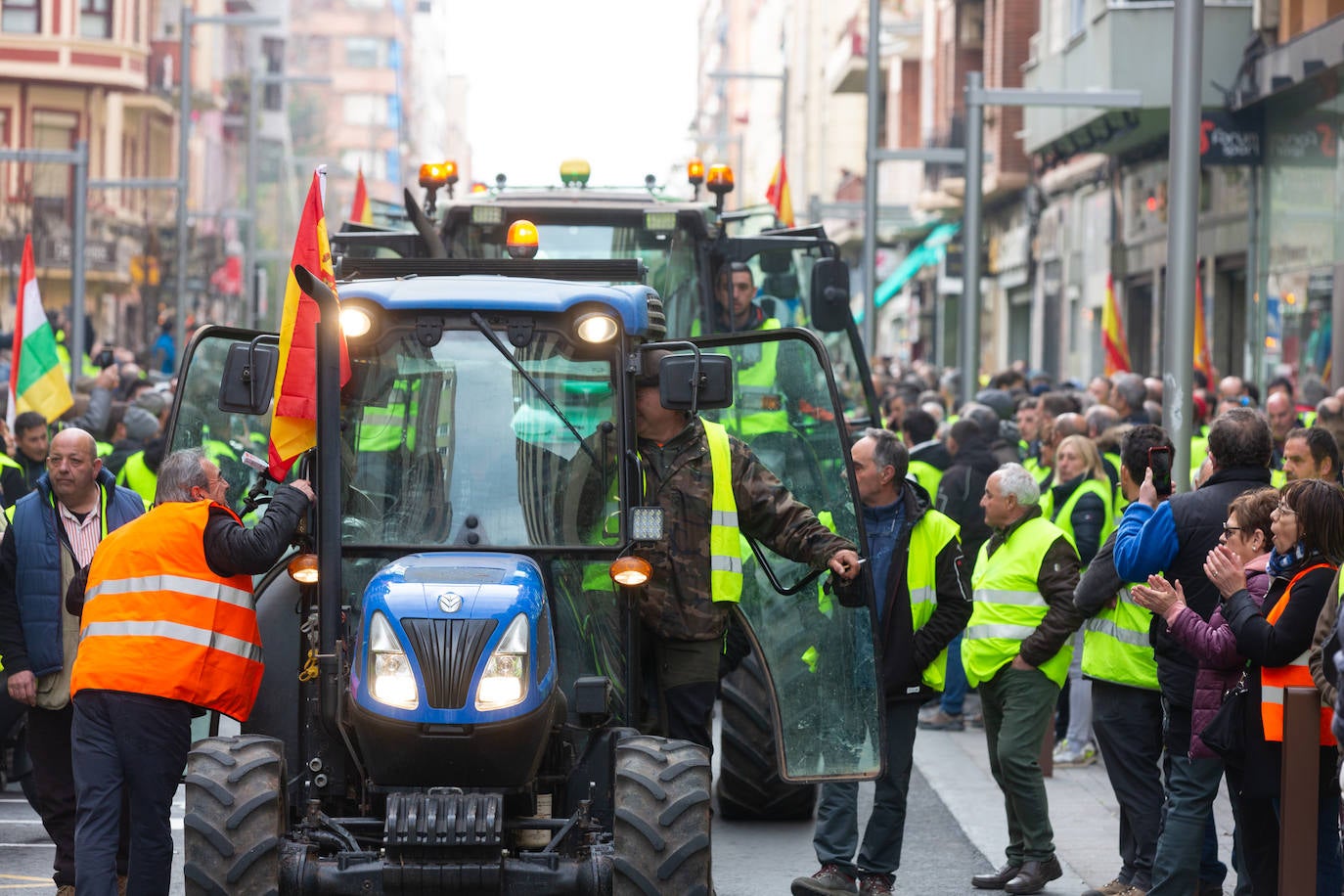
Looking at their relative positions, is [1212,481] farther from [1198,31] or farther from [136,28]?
[136,28]

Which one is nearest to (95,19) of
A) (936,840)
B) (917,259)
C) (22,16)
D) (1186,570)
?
(22,16)

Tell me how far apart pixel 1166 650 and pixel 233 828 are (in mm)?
3495

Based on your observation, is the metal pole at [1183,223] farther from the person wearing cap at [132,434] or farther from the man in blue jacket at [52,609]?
the person wearing cap at [132,434]

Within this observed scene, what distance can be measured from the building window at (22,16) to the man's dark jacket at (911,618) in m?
45.9

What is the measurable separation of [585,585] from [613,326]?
0.87m

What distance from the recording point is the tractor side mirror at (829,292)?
12.4 m

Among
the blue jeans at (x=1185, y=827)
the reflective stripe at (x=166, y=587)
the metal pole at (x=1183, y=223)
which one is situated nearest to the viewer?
the reflective stripe at (x=166, y=587)

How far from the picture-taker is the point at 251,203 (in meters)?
39.7

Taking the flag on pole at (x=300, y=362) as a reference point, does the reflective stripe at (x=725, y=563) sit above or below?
below

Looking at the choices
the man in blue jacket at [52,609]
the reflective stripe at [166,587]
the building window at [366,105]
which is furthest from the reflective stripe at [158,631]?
the building window at [366,105]

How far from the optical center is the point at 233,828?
6.51 metres

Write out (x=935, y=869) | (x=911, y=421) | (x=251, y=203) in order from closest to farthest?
(x=935, y=869) → (x=911, y=421) → (x=251, y=203)

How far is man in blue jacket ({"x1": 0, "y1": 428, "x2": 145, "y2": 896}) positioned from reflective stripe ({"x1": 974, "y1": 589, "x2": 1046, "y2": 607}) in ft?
11.9

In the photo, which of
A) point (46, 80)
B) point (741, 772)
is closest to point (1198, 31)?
point (741, 772)
